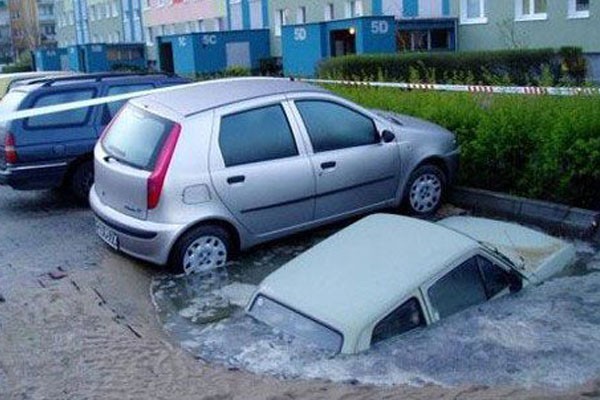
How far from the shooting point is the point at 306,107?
24.6ft

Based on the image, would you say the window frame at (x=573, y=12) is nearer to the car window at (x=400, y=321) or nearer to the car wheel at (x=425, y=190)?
the car wheel at (x=425, y=190)

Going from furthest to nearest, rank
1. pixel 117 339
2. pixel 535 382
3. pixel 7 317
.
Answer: pixel 7 317 → pixel 117 339 → pixel 535 382

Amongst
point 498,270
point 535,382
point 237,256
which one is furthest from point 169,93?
point 535,382

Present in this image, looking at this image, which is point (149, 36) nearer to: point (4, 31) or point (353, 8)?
point (353, 8)

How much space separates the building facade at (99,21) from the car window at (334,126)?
48.5 m

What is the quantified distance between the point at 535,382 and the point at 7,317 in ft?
12.8

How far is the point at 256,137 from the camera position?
7.14 meters

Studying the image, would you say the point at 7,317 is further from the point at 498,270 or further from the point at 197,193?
the point at 498,270

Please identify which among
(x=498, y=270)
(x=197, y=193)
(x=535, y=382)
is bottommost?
(x=535, y=382)

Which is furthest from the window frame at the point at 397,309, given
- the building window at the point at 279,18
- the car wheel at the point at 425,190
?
the building window at the point at 279,18

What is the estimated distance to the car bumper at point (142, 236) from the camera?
6629 mm

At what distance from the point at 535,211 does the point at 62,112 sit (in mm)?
5880

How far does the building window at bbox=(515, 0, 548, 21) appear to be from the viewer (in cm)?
2402

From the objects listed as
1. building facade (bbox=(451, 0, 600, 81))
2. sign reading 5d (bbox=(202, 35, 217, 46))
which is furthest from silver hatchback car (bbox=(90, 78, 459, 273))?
sign reading 5d (bbox=(202, 35, 217, 46))
